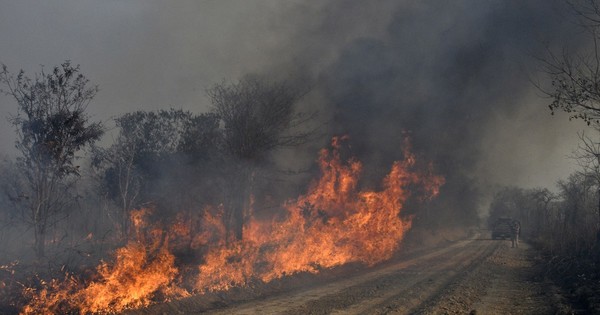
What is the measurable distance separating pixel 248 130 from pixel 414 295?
12144mm

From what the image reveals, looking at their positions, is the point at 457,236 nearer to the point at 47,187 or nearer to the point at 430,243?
the point at 430,243

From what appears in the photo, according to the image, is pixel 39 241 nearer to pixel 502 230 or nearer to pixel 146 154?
pixel 146 154

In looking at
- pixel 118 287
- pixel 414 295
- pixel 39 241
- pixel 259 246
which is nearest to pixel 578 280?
pixel 414 295

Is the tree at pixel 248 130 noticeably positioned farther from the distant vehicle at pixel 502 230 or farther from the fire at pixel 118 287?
the distant vehicle at pixel 502 230

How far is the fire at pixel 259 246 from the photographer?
10852 mm

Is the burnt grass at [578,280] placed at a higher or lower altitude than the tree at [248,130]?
lower

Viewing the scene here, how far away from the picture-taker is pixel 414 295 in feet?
41.6

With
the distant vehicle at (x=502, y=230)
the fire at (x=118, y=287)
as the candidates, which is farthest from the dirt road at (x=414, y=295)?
the distant vehicle at (x=502, y=230)

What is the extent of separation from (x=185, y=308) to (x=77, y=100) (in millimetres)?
7942

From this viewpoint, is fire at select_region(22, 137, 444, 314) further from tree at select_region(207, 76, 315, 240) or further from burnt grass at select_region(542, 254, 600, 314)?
burnt grass at select_region(542, 254, 600, 314)

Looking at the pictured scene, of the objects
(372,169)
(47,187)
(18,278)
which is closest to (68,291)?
(18,278)

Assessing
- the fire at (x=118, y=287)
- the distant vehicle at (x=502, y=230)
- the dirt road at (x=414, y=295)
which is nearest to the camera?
the fire at (x=118, y=287)

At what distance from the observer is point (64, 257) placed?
43.2 feet

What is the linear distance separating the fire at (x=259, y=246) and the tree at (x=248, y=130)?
1.28 m
